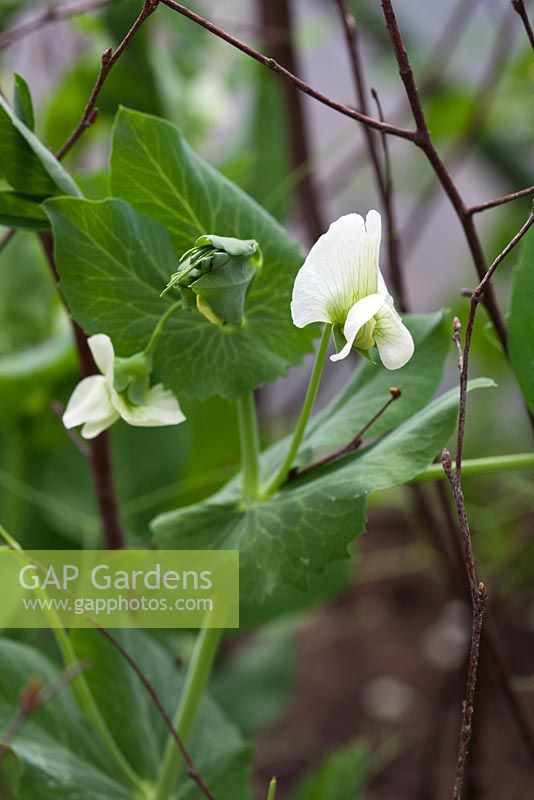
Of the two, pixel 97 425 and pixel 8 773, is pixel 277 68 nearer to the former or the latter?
pixel 97 425

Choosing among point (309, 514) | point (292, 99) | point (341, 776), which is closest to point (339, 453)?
point (309, 514)

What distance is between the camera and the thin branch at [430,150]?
0.28 meters

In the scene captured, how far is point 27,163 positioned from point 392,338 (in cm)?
14

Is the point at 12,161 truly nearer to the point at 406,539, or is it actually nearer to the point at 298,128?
the point at 298,128

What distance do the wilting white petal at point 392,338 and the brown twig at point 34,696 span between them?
185 mm

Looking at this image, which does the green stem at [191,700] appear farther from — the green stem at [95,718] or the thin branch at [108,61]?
the thin branch at [108,61]

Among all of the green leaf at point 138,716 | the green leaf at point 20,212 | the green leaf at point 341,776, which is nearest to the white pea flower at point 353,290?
the green leaf at point 20,212

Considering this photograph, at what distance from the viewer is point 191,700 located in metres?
0.37

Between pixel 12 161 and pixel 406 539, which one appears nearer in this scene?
pixel 12 161

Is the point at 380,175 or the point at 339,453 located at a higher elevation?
the point at 380,175

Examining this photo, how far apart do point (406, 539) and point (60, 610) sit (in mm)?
650

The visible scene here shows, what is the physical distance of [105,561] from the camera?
432mm

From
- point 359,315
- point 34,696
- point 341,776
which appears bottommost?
point 341,776

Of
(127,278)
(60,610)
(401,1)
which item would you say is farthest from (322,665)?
(401,1)
